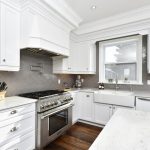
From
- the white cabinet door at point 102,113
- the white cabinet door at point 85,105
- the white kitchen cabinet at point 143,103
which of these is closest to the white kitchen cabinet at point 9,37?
the white cabinet door at point 85,105

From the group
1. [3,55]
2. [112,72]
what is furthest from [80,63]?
[3,55]

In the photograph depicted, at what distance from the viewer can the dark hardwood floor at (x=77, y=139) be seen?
2.16 metres

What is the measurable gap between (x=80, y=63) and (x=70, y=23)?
3.98ft

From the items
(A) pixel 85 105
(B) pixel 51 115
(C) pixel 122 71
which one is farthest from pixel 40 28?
(C) pixel 122 71

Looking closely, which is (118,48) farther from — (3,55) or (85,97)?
(3,55)

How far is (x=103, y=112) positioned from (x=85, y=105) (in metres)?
0.51

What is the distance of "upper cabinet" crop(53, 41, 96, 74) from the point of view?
11.4 feet

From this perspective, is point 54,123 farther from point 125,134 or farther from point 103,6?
→ point 103,6

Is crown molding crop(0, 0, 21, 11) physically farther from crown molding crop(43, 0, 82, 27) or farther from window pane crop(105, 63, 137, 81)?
window pane crop(105, 63, 137, 81)

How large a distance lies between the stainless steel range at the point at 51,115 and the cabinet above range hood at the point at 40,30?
91cm

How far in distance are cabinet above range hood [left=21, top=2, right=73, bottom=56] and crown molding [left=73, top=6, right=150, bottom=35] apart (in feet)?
3.05

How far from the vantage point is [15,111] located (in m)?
1.62

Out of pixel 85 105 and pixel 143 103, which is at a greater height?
pixel 143 103

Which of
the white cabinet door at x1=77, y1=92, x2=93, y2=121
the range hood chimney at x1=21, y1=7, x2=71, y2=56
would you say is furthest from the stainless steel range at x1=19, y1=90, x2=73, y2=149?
the range hood chimney at x1=21, y1=7, x2=71, y2=56
